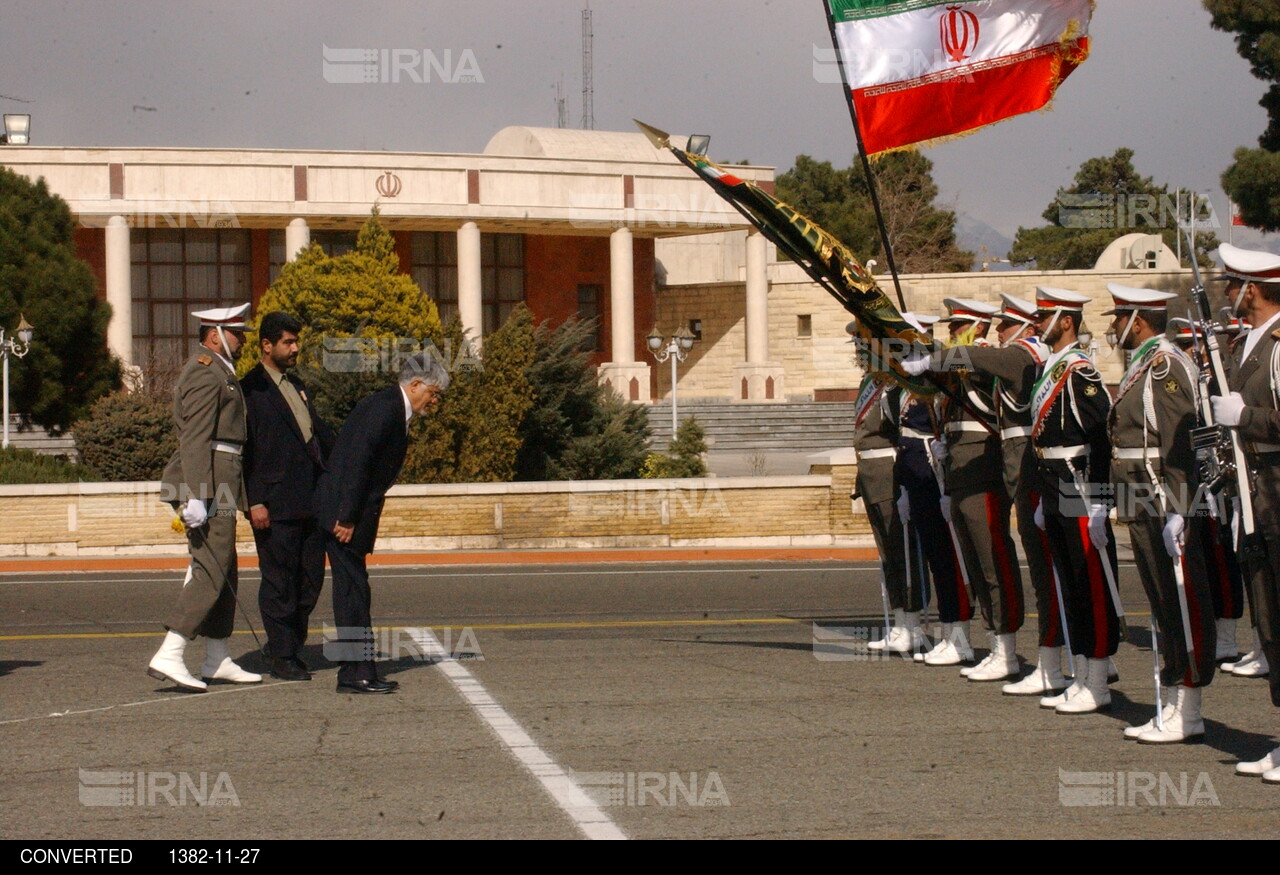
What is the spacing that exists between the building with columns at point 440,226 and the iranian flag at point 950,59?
3360 cm

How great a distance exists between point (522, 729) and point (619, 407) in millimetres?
18187

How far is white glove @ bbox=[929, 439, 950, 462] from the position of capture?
9.62m

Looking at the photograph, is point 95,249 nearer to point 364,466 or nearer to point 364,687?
point 364,466

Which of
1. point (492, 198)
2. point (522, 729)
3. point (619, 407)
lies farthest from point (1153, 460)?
point (492, 198)

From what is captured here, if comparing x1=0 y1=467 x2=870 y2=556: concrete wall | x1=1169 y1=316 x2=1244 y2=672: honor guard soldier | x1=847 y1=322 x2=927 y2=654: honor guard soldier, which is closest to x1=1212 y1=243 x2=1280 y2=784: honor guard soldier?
x1=1169 y1=316 x2=1244 y2=672: honor guard soldier

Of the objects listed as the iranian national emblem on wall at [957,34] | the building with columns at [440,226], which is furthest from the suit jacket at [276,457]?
the building with columns at [440,226]

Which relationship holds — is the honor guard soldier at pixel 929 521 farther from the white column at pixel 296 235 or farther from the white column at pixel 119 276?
the white column at pixel 119 276

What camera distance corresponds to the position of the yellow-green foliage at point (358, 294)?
32.9 meters

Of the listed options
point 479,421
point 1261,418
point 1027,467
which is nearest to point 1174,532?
point 1261,418

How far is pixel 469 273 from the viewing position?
151 ft

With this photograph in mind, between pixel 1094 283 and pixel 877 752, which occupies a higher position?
pixel 1094 283

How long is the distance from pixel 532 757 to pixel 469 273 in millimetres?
39740

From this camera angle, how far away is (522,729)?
7730mm
